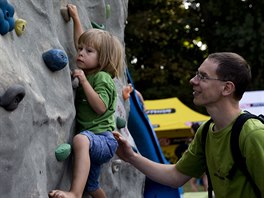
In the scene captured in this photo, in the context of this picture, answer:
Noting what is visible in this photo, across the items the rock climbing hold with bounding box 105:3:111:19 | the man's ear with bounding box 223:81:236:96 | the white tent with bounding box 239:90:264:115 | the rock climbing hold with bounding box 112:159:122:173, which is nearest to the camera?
the man's ear with bounding box 223:81:236:96

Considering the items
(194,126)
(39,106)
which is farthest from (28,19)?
(194,126)

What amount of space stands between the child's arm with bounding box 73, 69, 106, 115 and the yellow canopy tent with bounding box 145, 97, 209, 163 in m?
12.9

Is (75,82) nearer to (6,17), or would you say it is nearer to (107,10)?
(6,17)

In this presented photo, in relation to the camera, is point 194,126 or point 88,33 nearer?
point 88,33

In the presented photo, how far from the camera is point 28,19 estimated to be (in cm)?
357

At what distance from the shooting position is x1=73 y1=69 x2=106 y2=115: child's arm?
378 centimetres

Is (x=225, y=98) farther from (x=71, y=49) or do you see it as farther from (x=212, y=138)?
(x=71, y=49)

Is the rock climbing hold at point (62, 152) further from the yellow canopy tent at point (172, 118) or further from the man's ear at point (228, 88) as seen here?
the yellow canopy tent at point (172, 118)

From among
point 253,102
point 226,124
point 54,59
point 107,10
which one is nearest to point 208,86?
point 226,124

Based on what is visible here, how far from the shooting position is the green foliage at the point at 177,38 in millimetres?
20047

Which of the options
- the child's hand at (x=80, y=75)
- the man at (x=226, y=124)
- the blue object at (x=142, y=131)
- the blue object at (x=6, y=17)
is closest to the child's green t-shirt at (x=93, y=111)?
the child's hand at (x=80, y=75)

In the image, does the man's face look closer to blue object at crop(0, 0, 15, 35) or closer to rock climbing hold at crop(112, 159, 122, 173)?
blue object at crop(0, 0, 15, 35)

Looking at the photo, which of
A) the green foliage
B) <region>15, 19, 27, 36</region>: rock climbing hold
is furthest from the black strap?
the green foliage

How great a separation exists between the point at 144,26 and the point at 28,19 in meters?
18.0
